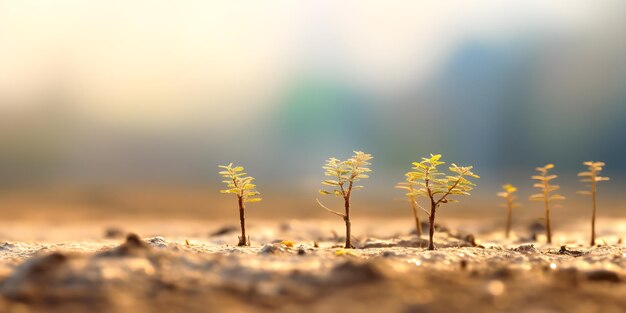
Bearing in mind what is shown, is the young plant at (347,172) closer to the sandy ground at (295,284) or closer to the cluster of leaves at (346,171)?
the cluster of leaves at (346,171)

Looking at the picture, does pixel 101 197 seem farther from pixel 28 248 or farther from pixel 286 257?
pixel 286 257

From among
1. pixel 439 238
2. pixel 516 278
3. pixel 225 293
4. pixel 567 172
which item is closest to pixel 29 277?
pixel 225 293

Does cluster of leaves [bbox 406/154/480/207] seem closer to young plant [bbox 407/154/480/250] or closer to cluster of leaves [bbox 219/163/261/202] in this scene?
young plant [bbox 407/154/480/250]

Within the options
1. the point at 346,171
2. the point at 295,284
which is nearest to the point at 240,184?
the point at 346,171

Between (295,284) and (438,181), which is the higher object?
(438,181)

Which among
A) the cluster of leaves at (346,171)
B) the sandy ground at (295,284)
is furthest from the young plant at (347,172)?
the sandy ground at (295,284)

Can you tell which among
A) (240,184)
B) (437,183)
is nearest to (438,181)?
(437,183)

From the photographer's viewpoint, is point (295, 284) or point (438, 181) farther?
point (438, 181)

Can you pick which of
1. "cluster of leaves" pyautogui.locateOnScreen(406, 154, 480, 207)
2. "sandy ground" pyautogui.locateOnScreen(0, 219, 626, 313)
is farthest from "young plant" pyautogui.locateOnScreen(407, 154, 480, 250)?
"sandy ground" pyautogui.locateOnScreen(0, 219, 626, 313)

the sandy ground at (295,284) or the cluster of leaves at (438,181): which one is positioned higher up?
the cluster of leaves at (438,181)

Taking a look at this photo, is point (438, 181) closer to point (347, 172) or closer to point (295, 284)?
point (347, 172)

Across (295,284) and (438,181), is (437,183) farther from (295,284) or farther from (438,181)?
(295,284)
